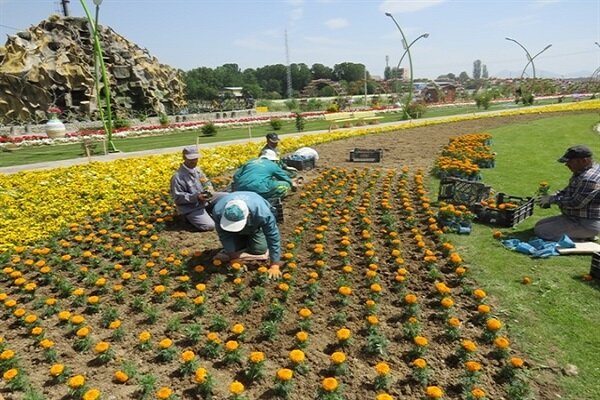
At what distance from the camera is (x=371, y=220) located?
6.18 m

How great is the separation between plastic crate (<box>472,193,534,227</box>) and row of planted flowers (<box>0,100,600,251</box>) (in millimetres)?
1943

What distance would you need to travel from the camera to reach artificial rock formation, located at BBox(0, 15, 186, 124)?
2598 centimetres

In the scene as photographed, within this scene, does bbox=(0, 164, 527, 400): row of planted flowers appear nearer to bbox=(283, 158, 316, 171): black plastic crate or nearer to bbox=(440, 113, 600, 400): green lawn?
bbox=(440, 113, 600, 400): green lawn

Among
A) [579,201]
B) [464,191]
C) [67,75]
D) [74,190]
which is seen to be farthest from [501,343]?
[67,75]

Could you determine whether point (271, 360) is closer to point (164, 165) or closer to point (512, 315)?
point (512, 315)

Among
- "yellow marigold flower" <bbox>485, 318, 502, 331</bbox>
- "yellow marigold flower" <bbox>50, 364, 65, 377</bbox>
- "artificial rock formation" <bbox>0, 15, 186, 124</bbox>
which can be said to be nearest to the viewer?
"yellow marigold flower" <bbox>50, 364, 65, 377</bbox>

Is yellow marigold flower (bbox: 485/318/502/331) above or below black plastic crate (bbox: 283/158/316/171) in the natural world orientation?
below

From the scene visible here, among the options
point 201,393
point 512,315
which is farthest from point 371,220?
point 201,393

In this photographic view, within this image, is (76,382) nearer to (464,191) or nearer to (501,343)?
(501,343)

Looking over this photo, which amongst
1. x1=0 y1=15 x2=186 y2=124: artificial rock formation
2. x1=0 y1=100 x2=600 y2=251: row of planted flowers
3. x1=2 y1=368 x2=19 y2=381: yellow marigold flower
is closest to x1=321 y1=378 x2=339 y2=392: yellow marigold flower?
x1=2 y1=368 x2=19 y2=381: yellow marigold flower

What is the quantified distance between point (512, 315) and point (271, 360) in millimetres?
2259

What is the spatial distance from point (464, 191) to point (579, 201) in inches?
72.4

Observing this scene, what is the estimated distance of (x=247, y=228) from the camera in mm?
4586

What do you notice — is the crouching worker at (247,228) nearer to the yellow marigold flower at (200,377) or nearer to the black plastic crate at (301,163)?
the yellow marigold flower at (200,377)
